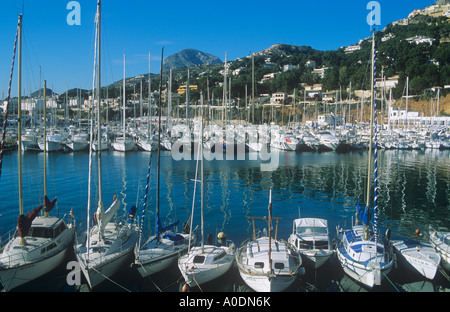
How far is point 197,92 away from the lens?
132125 mm

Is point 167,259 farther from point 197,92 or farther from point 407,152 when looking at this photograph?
point 197,92

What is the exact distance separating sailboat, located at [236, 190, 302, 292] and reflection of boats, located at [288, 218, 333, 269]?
91 cm

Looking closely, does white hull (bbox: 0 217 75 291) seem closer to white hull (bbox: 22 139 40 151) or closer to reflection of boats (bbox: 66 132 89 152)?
reflection of boats (bbox: 66 132 89 152)

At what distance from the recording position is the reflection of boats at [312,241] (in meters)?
15.9

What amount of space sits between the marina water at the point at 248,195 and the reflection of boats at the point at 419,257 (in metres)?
0.49

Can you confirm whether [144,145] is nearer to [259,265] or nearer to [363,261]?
[259,265]

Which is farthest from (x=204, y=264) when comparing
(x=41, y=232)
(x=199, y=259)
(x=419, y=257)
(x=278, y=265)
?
(x=419, y=257)

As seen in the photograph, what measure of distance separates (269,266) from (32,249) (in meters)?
10.1

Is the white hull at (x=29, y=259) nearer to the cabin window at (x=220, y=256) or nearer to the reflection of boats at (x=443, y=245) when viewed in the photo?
the cabin window at (x=220, y=256)

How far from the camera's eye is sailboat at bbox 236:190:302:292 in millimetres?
13289

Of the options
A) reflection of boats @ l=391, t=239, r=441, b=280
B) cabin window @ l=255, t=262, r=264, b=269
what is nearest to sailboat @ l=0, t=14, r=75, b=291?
cabin window @ l=255, t=262, r=264, b=269

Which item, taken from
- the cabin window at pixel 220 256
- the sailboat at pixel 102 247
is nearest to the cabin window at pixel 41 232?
the sailboat at pixel 102 247
